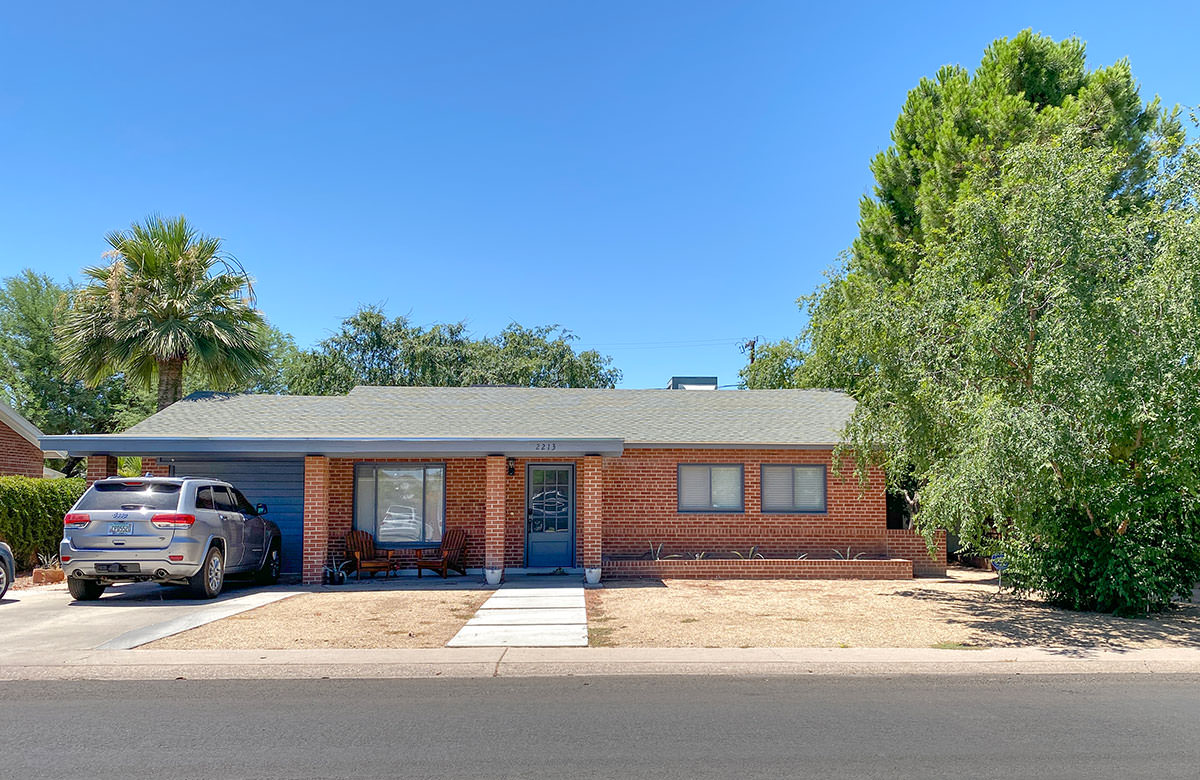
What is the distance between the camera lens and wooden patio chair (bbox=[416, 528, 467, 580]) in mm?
16250

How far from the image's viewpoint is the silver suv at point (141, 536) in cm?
1215

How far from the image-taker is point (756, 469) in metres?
17.8

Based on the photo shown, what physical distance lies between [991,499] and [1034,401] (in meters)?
1.36

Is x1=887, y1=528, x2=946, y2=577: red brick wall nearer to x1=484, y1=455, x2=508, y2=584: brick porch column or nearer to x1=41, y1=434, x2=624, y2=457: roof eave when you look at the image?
x1=41, y1=434, x2=624, y2=457: roof eave

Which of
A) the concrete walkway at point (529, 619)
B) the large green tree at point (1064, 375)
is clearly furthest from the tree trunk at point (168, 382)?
the large green tree at point (1064, 375)

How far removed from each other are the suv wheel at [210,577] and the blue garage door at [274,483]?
383 centimetres

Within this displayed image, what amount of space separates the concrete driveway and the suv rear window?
1523mm

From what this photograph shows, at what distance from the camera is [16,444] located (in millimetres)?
23203

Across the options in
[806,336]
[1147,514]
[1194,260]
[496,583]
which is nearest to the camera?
[1194,260]

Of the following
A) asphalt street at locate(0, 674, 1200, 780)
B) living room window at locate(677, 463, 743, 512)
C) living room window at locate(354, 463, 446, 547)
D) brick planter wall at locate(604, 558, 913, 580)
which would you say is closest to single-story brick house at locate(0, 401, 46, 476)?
living room window at locate(354, 463, 446, 547)

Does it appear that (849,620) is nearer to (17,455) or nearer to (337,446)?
(337,446)

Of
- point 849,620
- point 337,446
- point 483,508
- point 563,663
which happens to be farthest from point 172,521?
point 849,620

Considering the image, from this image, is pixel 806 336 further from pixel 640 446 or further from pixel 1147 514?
pixel 1147 514

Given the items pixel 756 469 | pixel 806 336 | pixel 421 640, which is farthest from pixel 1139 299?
pixel 806 336
